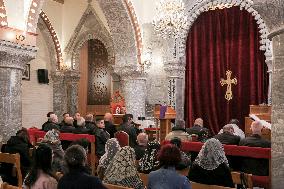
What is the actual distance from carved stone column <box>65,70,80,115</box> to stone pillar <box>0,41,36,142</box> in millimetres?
6001

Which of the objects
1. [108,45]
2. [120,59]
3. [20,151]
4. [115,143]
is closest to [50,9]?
[108,45]

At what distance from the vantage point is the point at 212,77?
40.3ft

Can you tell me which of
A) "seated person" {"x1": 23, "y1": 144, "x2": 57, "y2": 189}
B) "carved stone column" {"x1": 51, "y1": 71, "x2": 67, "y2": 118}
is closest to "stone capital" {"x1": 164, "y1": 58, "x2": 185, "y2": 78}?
"carved stone column" {"x1": 51, "y1": 71, "x2": 67, "y2": 118}

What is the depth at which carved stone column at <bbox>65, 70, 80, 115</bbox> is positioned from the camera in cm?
1497

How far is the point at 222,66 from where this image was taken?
12141 millimetres

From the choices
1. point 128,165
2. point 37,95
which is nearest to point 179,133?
point 128,165

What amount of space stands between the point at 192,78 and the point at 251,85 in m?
1.83

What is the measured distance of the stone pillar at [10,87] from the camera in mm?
8523

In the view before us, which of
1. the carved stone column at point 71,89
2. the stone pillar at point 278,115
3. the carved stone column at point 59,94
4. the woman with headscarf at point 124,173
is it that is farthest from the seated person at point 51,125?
the carved stone column at point 59,94

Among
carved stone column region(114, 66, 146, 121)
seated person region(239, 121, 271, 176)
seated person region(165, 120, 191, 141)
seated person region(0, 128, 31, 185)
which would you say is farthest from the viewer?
carved stone column region(114, 66, 146, 121)

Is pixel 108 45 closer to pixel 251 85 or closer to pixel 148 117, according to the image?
pixel 148 117

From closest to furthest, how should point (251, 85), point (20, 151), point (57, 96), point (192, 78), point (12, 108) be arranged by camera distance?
1. point (20, 151)
2. point (12, 108)
3. point (251, 85)
4. point (192, 78)
5. point (57, 96)

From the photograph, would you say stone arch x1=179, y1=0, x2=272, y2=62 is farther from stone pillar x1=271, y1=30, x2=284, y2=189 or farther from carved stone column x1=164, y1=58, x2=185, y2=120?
stone pillar x1=271, y1=30, x2=284, y2=189

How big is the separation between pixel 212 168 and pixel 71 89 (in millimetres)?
11202
